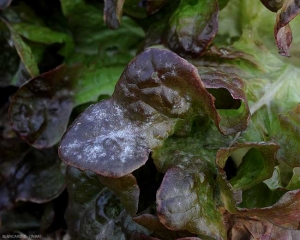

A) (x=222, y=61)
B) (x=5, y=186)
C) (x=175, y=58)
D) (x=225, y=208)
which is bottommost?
(x=5, y=186)

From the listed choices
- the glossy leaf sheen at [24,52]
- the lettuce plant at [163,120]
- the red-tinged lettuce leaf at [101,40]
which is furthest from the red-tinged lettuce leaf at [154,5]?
the glossy leaf sheen at [24,52]

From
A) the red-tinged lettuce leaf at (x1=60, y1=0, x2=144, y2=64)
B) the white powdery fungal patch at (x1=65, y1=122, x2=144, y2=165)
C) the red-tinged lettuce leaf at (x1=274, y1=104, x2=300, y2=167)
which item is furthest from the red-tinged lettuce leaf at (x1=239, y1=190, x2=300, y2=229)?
the red-tinged lettuce leaf at (x1=60, y1=0, x2=144, y2=64)

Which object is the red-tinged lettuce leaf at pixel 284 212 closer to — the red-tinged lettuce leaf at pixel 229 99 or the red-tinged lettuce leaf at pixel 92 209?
the red-tinged lettuce leaf at pixel 229 99

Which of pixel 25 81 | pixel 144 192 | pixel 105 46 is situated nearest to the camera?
pixel 144 192

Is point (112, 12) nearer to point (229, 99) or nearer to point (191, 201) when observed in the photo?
point (229, 99)

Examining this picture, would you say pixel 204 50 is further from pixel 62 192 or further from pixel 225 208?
pixel 62 192

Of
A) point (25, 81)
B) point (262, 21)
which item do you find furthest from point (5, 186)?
point (262, 21)

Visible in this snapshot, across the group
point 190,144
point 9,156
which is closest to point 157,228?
point 190,144
